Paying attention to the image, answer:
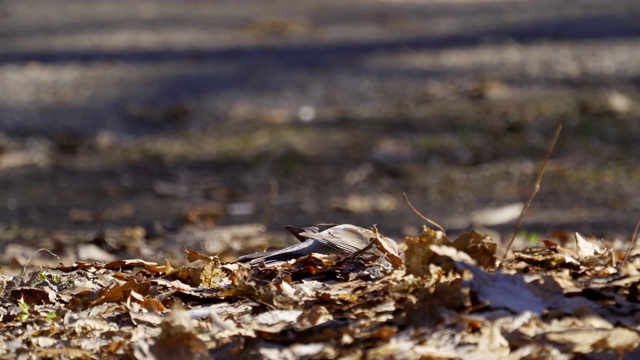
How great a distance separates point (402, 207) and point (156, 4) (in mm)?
6916

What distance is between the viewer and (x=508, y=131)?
7.86 meters

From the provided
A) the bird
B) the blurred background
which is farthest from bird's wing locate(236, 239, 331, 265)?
the blurred background

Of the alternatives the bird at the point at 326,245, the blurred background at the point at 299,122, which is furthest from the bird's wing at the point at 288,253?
the blurred background at the point at 299,122

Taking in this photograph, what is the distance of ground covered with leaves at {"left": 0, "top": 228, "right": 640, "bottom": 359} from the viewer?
7.45ft

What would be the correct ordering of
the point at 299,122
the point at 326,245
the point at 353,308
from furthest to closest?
the point at 299,122 < the point at 326,245 < the point at 353,308

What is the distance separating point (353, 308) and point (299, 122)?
18.8 ft

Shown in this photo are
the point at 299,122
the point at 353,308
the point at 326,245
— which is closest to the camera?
the point at 353,308

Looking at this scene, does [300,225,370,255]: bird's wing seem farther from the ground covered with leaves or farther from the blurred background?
the blurred background

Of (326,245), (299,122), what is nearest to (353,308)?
(326,245)

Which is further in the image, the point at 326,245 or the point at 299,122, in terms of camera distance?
the point at 299,122

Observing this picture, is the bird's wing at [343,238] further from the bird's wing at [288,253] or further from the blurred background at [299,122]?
the blurred background at [299,122]

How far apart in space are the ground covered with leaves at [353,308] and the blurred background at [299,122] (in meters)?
1.62

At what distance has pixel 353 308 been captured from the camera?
249cm

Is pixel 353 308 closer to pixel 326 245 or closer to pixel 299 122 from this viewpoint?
pixel 326 245
